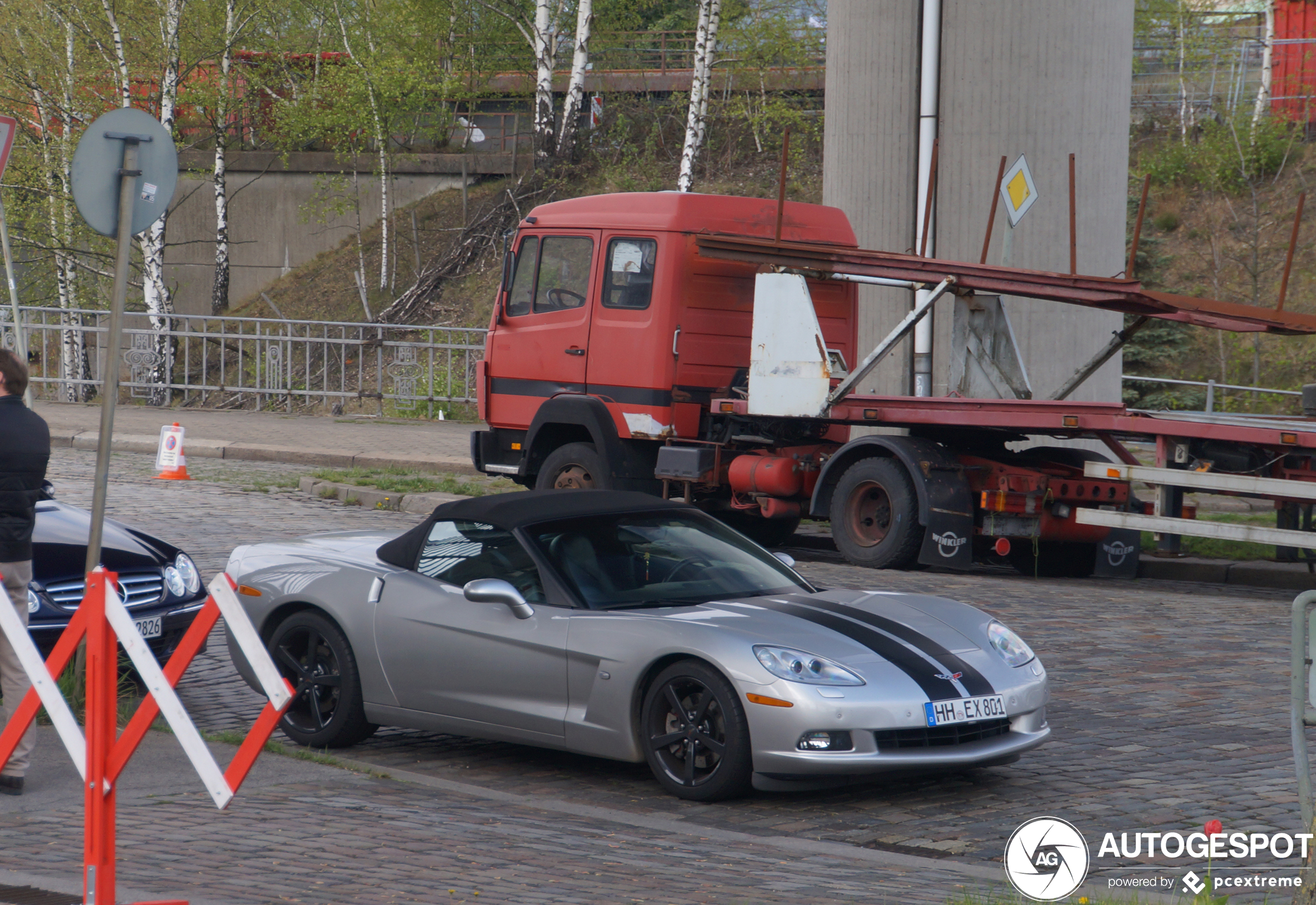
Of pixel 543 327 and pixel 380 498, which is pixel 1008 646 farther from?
pixel 380 498

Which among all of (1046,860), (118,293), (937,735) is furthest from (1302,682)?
(118,293)

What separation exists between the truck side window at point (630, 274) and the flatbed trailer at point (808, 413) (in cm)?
2

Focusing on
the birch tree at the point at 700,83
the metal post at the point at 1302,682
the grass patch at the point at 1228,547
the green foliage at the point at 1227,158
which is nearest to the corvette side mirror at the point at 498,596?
the metal post at the point at 1302,682

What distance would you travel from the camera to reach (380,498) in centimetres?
1557

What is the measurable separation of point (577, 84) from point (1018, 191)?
19952mm

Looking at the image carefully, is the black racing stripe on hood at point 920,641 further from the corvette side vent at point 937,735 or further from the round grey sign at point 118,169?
the round grey sign at point 118,169

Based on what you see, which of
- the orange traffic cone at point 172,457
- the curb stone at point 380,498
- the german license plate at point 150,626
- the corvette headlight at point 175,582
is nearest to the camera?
the german license plate at point 150,626

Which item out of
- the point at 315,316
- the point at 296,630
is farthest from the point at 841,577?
the point at 315,316

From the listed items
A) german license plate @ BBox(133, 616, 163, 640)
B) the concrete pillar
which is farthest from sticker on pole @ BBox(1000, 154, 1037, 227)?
german license plate @ BBox(133, 616, 163, 640)

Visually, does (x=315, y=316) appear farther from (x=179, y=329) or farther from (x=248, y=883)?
(x=248, y=883)

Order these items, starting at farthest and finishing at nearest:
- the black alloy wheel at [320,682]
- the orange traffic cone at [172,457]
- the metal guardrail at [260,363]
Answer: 1. the metal guardrail at [260,363]
2. the orange traffic cone at [172,457]
3. the black alloy wheel at [320,682]

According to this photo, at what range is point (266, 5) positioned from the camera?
104ft

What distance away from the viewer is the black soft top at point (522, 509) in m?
6.90

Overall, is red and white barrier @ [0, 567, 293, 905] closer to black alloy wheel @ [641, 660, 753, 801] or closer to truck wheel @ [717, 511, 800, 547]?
black alloy wheel @ [641, 660, 753, 801]
